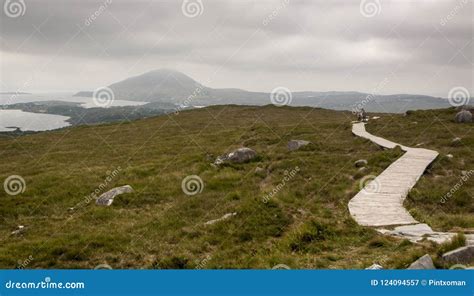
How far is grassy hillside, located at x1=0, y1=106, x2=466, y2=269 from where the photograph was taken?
1180 cm

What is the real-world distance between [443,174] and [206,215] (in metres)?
14.8

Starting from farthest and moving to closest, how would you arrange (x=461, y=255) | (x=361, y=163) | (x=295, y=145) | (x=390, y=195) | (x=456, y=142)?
(x=295, y=145)
(x=456, y=142)
(x=361, y=163)
(x=390, y=195)
(x=461, y=255)

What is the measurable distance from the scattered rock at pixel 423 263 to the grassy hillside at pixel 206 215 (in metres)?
0.62

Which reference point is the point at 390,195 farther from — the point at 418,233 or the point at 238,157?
the point at 238,157

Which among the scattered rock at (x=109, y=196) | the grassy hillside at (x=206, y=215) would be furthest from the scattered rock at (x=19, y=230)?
the scattered rock at (x=109, y=196)

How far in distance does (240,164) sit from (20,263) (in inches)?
670

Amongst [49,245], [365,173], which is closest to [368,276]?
[49,245]

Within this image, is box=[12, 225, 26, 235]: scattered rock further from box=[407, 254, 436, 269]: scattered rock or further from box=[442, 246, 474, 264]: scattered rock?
box=[442, 246, 474, 264]: scattered rock

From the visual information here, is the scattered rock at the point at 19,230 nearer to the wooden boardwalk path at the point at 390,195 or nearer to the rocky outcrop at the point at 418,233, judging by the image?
the wooden boardwalk path at the point at 390,195

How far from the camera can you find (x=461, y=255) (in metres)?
8.92

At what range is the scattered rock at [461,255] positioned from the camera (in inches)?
348

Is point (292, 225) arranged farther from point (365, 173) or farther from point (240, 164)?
point (240, 164)

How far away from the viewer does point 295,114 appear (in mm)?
78062

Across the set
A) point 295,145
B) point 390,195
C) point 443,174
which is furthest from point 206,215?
point 295,145
